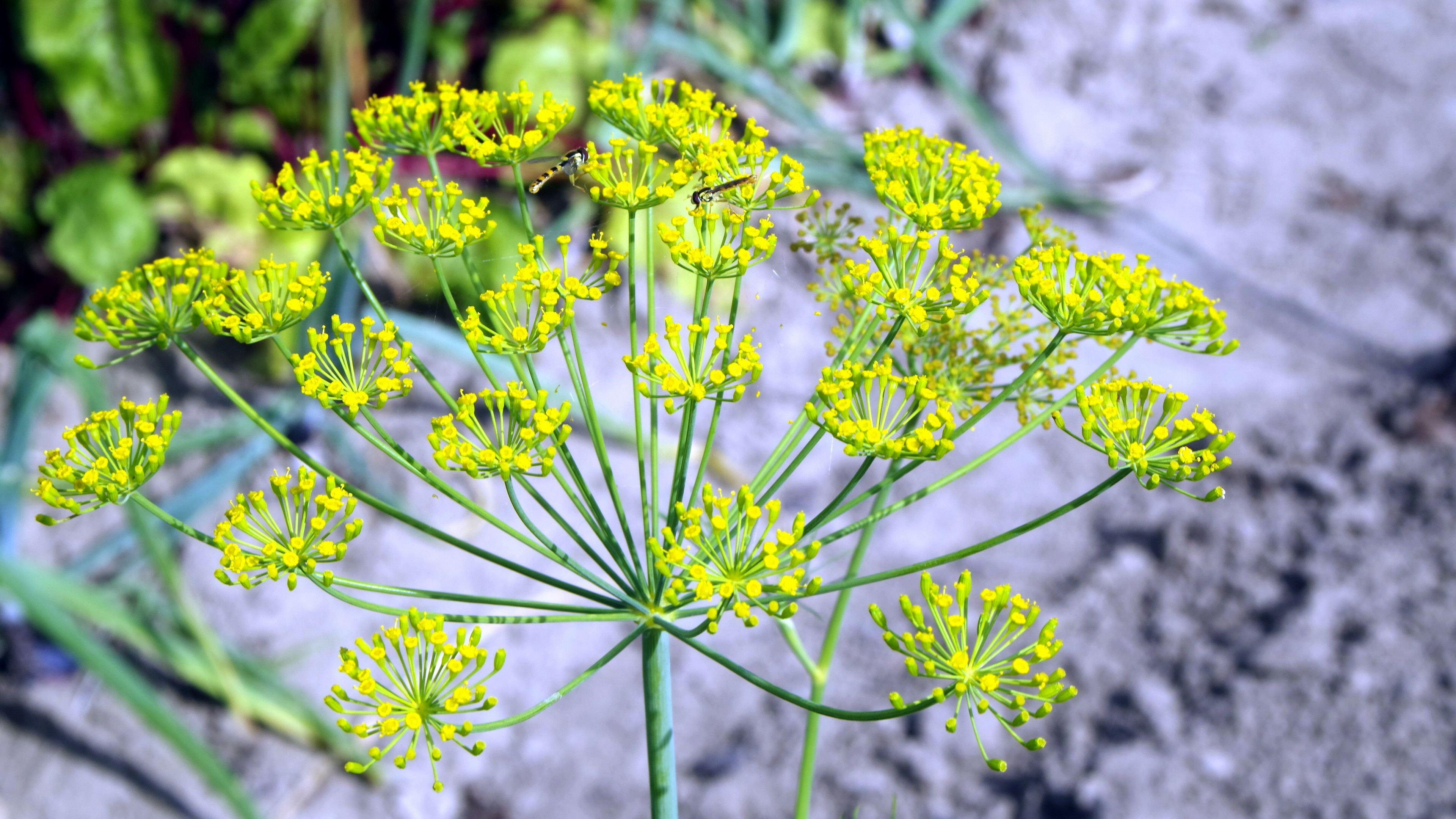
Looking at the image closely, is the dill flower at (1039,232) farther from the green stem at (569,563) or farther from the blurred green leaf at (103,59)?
the blurred green leaf at (103,59)

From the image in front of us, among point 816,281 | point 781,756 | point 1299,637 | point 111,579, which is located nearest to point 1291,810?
point 1299,637

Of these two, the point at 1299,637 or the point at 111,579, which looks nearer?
the point at 1299,637

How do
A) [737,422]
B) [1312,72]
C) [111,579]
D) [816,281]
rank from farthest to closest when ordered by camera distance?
[1312,72] → [816,281] → [737,422] → [111,579]

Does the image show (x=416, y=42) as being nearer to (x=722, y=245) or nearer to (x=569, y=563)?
(x=722, y=245)

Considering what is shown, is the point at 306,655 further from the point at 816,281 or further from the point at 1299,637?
the point at 1299,637

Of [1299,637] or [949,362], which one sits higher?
[1299,637]

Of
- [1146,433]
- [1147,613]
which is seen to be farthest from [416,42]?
[1147,613]
